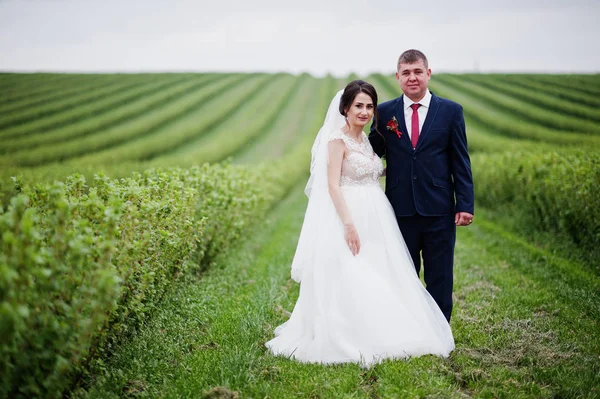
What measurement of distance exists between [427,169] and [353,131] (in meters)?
0.87

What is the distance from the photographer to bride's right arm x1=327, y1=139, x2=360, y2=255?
4637mm

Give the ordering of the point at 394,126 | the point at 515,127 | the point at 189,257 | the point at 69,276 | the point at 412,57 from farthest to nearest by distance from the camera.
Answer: the point at 515,127, the point at 189,257, the point at 394,126, the point at 412,57, the point at 69,276

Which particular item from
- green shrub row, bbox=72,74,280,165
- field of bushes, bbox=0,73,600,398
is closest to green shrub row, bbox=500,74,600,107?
field of bushes, bbox=0,73,600,398

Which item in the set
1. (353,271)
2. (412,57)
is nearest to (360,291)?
(353,271)

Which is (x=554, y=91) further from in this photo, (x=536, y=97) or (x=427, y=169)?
(x=427, y=169)

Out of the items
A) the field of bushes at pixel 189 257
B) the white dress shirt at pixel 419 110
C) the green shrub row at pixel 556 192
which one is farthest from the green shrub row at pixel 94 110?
the white dress shirt at pixel 419 110

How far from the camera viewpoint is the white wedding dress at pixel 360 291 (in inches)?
172

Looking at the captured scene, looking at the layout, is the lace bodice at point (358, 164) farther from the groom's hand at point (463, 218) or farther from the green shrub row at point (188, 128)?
the green shrub row at point (188, 128)

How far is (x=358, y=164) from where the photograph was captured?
4766 millimetres

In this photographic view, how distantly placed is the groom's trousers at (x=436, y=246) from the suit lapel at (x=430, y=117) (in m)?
0.83

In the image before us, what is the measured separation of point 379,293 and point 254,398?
1.56 meters

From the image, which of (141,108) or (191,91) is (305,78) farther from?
(141,108)

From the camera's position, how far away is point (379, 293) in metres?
4.49

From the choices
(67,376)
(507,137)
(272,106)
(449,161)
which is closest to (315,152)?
(449,161)
